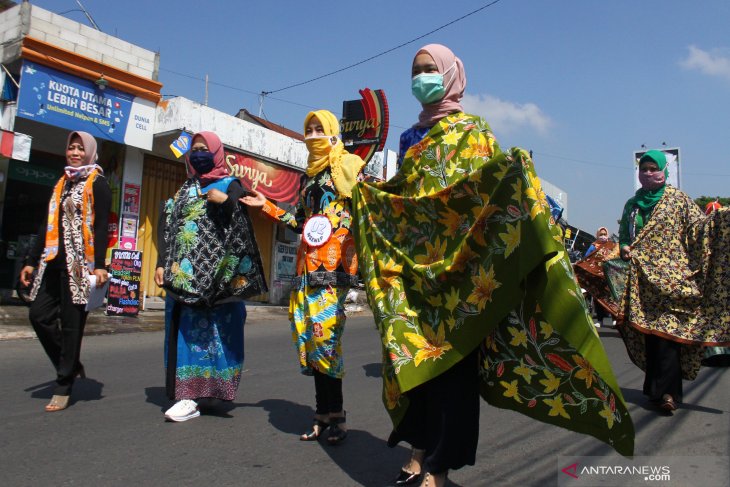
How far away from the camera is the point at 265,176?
579 inches

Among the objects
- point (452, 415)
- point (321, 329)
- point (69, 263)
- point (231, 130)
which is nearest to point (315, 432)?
point (321, 329)

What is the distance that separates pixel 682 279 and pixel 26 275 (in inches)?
188

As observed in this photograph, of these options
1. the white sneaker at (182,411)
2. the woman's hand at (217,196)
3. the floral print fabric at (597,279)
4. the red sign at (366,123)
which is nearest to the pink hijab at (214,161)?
the woman's hand at (217,196)

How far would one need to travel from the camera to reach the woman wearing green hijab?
464 cm

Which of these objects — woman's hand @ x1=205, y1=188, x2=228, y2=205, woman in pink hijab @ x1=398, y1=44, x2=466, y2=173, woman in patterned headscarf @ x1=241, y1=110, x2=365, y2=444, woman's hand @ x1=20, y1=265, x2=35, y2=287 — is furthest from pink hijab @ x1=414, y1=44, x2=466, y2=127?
woman's hand @ x1=20, y1=265, x2=35, y2=287

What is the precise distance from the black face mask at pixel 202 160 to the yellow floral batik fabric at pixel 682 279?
3.34 m

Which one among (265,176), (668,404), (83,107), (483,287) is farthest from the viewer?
(265,176)

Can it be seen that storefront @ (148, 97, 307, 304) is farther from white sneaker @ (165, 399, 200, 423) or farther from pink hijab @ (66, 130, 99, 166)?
white sneaker @ (165, 399, 200, 423)

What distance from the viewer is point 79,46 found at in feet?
35.6

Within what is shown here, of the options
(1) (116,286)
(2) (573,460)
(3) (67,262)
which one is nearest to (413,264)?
(2) (573,460)

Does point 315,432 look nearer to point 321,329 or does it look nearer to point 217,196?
point 321,329

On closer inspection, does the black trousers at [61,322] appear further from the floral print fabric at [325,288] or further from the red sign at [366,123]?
the red sign at [366,123]

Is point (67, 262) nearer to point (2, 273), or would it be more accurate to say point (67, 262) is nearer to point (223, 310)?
point (223, 310)

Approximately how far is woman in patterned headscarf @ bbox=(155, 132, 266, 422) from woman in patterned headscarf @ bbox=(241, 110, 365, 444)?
441mm
